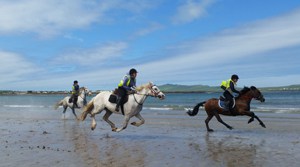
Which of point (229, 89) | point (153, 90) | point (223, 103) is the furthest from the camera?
point (223, 103)

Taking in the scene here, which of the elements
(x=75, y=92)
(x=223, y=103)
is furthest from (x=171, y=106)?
(x=223, y=103)

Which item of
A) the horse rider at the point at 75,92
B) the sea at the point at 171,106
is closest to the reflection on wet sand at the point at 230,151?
the horse rider at the point at 75,92

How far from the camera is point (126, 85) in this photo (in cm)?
1276

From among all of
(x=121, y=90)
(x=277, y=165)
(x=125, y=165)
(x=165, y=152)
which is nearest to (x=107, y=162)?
(x=125, y=165)

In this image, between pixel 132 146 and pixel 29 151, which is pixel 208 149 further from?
pixel 29 151

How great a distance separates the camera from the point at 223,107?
15156mm

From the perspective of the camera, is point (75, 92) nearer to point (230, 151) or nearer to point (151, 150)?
point (151, 150)

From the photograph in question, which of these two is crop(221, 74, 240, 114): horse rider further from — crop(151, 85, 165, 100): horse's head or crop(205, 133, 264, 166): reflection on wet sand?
crop(151, 85, 165, 100): horse's head

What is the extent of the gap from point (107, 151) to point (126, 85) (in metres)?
3.65

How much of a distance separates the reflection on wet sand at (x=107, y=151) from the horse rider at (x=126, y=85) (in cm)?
139

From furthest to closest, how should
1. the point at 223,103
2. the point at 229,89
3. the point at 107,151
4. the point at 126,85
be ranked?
the point at 223,103 < the point at 229,89 < the point at 126,85 < the point at 107,151

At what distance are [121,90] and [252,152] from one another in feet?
17.1

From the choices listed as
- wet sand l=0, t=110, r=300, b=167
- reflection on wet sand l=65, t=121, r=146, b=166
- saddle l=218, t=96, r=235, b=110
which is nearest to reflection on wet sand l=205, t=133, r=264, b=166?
wet sand l=0, t=110, r=300, b=167

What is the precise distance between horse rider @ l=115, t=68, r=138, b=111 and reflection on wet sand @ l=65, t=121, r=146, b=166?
54.7 inches
